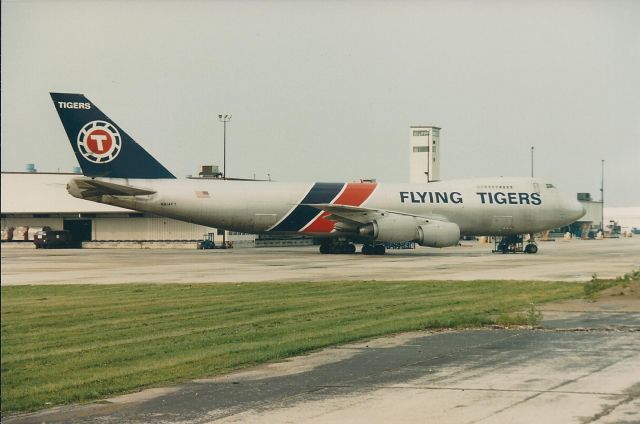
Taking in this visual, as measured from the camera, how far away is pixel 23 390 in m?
12.2

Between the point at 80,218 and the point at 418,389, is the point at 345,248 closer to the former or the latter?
the point at 80,218

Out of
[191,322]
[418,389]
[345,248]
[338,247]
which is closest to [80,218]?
[338,247]

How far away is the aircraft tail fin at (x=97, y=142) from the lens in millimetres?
50719

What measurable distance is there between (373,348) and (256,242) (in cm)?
7143

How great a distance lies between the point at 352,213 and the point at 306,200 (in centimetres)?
277

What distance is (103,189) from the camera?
49.6m

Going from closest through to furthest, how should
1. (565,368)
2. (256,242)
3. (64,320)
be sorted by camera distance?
(565,368)
(64,320)
(256,242)

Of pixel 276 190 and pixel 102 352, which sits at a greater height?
pixel 276 190

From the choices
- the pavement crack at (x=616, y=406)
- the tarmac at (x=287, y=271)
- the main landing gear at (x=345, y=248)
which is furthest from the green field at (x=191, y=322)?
the main landing gear at (x=345, y=248)

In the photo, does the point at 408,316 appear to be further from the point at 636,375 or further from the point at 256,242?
the point at 256,242

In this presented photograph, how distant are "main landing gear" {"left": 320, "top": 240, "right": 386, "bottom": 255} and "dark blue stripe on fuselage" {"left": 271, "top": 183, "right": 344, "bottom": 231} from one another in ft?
12.8

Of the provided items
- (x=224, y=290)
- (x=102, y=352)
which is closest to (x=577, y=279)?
(x=224, y=290)

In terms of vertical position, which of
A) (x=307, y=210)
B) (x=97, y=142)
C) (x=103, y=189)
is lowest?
(x=307, y=210)

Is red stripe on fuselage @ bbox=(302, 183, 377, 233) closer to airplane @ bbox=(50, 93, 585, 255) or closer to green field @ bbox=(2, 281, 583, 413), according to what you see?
airplane @ bbox=(50, 93, 585, 255)
